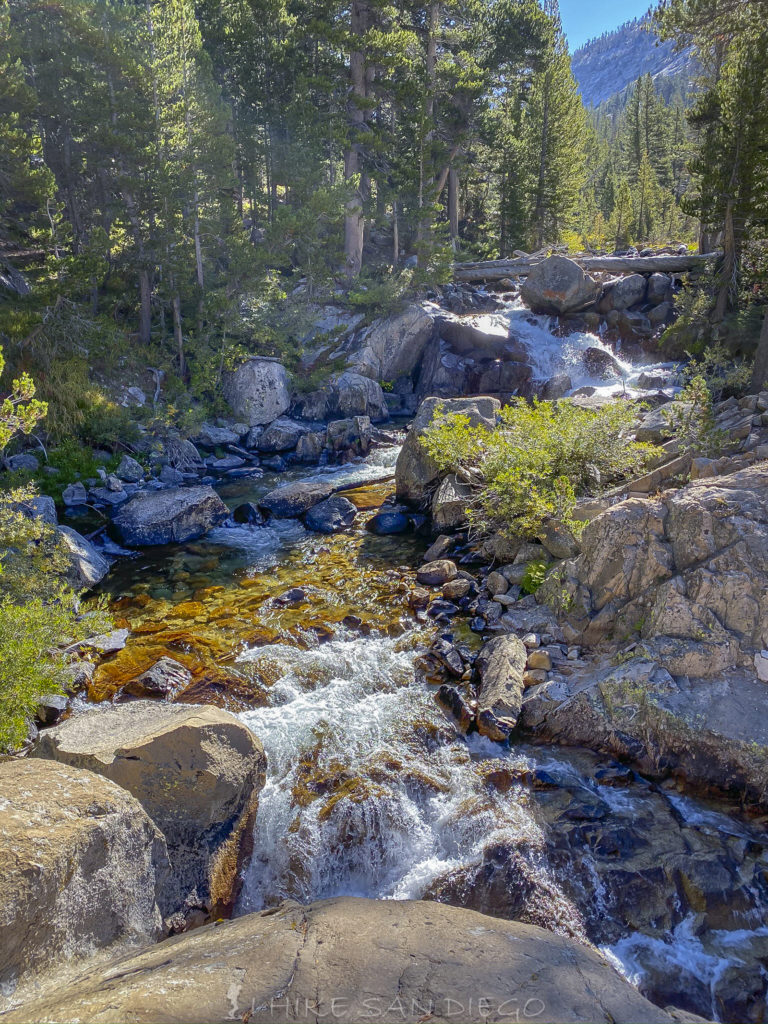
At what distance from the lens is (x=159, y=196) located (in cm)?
1989

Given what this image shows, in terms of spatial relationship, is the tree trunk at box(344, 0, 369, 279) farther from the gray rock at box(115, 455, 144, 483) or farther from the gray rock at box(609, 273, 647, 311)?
the gray rock at box(115, 455, 144, 483)

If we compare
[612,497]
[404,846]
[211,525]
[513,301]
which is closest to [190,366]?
[211,525]

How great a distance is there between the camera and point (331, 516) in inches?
548

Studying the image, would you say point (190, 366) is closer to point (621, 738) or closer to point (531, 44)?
point (621, 738)

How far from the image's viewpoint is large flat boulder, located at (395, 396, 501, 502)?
14.1 metres

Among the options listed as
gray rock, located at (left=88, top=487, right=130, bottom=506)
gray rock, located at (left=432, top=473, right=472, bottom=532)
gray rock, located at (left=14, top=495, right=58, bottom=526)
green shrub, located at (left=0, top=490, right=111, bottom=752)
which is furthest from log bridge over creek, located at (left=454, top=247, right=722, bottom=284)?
green shrub, located at (left=0, top=490, right=111, bottom=752)

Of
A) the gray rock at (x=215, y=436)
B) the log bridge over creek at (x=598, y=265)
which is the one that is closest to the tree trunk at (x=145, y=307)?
the gray rock at (x=215, y=436)

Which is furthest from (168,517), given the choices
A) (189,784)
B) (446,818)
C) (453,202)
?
(453,202)

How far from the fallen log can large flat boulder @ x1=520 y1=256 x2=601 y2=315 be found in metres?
1.22

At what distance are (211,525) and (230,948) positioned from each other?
11.3m

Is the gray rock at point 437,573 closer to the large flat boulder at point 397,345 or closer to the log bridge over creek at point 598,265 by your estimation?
the large flat boulder at point 397,345

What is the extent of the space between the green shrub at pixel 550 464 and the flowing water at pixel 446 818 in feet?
8.21

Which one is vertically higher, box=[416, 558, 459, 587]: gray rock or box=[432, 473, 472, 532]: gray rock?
box=[432, 473, 472, 532]: gray rock

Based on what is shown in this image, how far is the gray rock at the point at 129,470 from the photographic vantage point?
16.5 metres
